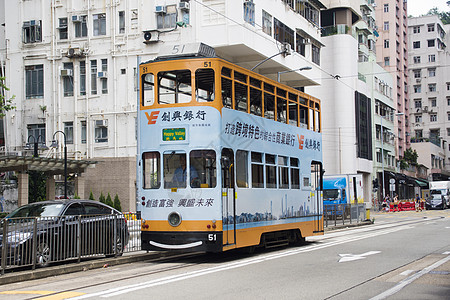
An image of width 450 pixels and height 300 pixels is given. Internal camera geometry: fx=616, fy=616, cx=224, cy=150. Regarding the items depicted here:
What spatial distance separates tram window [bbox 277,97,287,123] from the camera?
56.6 feet

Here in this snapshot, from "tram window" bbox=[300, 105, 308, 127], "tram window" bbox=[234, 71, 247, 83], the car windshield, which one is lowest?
the car windshield

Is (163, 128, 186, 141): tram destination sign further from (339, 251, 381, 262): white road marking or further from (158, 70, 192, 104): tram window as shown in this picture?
(339, 251, 381, 262): white road marking

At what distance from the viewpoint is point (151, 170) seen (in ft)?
47.8

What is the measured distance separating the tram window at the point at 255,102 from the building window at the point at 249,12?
21.1m

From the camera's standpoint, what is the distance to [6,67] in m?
42.9

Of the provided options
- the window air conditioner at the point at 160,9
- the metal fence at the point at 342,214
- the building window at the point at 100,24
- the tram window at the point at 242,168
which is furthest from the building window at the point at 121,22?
the tram window at the point at 242,168

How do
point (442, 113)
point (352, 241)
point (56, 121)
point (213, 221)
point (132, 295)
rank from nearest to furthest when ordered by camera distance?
1. point (132, 295)
2. point (213, 221)
3. point (352, 241)
4. point (56, 121)
5. point (442, 113)

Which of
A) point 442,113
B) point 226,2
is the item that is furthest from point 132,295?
point 442,113

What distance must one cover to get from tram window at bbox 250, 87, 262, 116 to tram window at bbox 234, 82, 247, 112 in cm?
33

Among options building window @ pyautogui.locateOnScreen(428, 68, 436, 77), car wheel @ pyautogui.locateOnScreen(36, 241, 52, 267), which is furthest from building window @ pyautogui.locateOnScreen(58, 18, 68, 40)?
building window @ pyautogui.locateOnScreen(428, 68, 436, 77)

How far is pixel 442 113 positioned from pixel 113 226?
101036 mm

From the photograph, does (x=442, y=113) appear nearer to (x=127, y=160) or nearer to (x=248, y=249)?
(x=127, y=160)

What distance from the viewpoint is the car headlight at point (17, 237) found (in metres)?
12.2

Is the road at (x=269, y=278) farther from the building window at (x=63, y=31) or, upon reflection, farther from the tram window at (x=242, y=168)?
the building window at (x=63, y=31)
